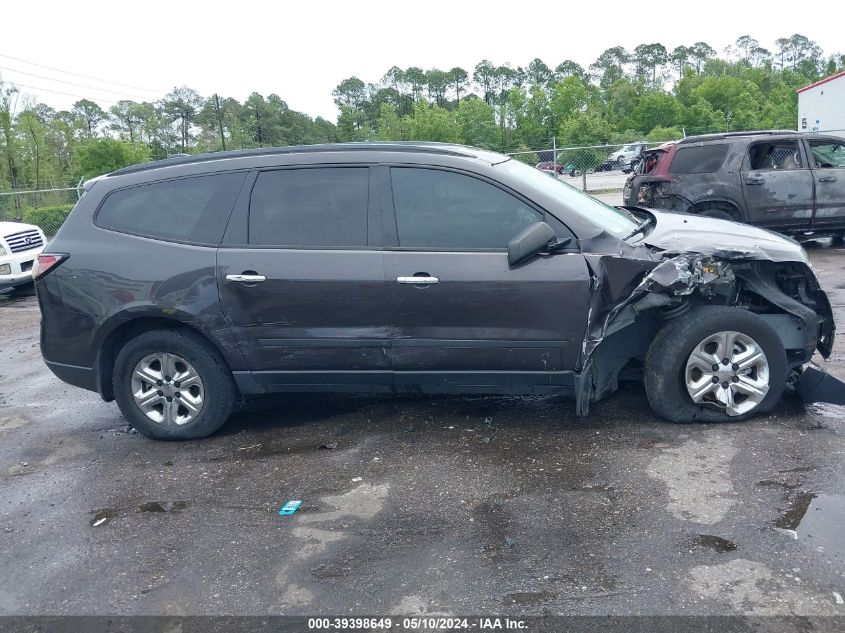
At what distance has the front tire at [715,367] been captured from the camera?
444 centimetres

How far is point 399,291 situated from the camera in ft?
14.6

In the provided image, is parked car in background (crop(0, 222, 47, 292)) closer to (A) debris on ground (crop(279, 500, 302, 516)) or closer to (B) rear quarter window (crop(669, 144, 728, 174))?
(A) debris on ground (crop(279, 500, 302, 516))

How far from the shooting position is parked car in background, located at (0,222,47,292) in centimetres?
1134

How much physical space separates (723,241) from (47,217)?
2066 centimetres

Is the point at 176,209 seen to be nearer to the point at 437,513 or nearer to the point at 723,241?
the point at 437,513

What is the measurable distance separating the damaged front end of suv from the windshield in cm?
18

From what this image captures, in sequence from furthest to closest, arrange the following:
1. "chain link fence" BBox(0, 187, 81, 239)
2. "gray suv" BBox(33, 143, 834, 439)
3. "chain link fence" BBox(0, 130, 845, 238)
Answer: "chain link fence" BBox(0, 187, 81, 239)
"chain link fence" BBox(0, 130, 845, 238)
"gray suv" BBox(33, 143, 834, 439)

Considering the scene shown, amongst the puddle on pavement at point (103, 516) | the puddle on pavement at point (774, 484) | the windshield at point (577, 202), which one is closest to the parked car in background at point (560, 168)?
the windshield at point (577, 202)

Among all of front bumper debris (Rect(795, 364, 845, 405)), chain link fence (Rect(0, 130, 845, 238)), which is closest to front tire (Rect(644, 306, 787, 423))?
front bumper debris (Rect(795, 364, 845, 405))

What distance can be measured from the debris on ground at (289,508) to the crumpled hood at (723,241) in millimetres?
2594

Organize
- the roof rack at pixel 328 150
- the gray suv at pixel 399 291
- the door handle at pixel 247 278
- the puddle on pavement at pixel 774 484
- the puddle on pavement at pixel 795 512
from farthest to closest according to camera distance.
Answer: the roof rack at pixel 328 150
the door handle at pixel 247 278
the gray suv at pixel 399 291
the puddle on pavement at pixel 774 484
the puddle on pavement at pixel 795 512

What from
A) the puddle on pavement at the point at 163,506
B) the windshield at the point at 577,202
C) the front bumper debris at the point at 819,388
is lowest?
the puddle on pavement at the point at 163,506

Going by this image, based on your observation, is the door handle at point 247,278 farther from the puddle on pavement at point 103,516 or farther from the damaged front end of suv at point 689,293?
the damaged front end of suv at point 689,293

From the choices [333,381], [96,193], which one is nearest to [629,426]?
[333,381]
